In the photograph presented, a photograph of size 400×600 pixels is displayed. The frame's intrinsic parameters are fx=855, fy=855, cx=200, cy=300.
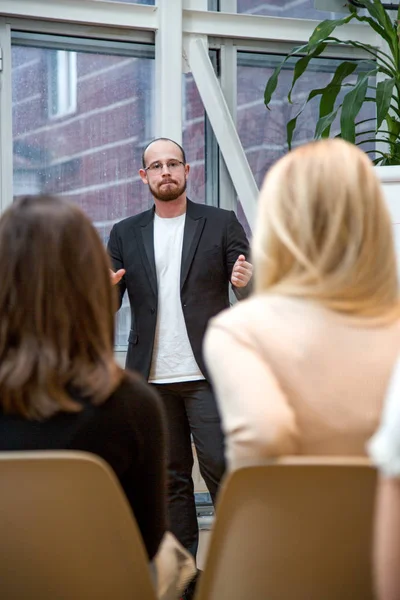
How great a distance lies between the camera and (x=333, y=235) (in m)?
1.17

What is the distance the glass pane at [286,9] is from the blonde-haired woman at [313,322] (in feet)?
11.7

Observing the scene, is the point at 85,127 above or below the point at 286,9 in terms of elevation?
below

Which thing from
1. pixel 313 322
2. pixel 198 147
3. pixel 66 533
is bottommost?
pixel 66 533

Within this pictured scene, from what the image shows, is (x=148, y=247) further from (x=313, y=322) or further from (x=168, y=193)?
(x=313, y=322)

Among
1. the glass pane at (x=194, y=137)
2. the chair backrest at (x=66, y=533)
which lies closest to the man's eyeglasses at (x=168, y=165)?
the glass pane at (x=194, y=137)

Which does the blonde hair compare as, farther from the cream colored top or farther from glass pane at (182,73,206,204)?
glass pane at (182,73,206,204)

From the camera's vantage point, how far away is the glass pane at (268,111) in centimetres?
453

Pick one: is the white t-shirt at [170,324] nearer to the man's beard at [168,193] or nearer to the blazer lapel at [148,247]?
the blazer lapel at [148,247]

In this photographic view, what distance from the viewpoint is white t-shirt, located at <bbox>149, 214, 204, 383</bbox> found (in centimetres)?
335

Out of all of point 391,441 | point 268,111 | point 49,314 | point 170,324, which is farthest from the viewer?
point 268,111

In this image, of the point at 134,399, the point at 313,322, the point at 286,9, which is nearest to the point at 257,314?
the point at 313,322

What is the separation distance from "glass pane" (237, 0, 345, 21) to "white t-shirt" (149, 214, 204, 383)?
1666mm

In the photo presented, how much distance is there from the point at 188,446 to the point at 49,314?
7.31 feet

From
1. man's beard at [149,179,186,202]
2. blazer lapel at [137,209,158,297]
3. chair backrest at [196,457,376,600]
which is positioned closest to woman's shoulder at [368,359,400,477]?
chair backrest at [196,457,376,600]
